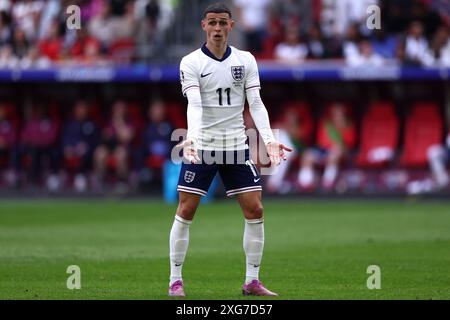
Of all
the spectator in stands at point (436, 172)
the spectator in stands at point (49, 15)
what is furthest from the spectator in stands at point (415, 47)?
the spectator in stands at point (49, 15)

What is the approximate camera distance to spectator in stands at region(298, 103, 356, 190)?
26.4m

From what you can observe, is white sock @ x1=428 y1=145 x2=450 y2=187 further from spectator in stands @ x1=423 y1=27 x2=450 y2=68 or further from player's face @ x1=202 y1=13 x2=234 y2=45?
player's face @ x1=202 y1=13 x2=234 y2=45

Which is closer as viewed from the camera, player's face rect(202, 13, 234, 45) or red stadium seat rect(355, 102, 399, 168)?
player's face rect(202, 13, 234, 45)

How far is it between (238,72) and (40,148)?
61.2 feet

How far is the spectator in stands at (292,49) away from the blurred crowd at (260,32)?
25 mm

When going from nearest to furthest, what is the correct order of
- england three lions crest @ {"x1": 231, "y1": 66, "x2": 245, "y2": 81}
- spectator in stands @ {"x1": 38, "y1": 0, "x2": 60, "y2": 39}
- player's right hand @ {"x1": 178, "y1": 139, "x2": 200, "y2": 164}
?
player's right hand @ {"x1": 178, "y1": 139, "x2": 200, "y2": 164}, england three lions crest @ {"x1": 231, "y1": 66, "x2": 245, "y2": 81}, spectator in stands @ {"x1": 38, "y1": 0, "x2": 60, "y2": 39}

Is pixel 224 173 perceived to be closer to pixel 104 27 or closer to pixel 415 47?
pixel 415 47

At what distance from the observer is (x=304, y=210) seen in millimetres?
21625

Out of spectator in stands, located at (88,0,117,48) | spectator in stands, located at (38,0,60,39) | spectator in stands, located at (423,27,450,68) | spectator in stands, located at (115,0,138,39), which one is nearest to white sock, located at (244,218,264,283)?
spectator in stands, located at (423,27,450,68)

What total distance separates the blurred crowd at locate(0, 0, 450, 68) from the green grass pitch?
14.4 feet

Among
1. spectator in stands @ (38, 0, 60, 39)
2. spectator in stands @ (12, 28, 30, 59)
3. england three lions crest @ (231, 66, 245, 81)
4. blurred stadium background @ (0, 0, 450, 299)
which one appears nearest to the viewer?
england three lions crest @ (231, 66, 245, 81)

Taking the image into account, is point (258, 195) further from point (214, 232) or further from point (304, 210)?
point (304, 210)
